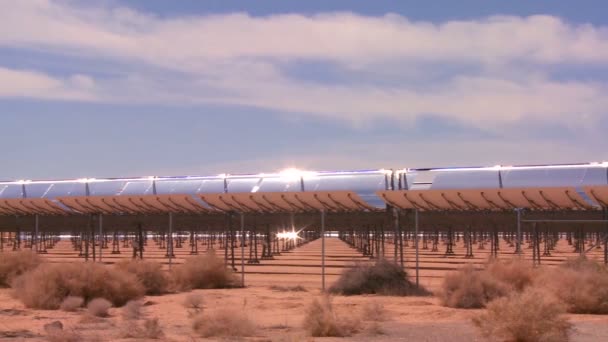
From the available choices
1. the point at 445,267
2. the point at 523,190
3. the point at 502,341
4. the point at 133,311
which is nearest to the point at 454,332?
the point at 502,341

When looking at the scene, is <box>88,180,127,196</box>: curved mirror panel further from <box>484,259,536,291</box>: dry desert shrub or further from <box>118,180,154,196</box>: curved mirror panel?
<box>484,259,536,291</box>: dry desert shrub

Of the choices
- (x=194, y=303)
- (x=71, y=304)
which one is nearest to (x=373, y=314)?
(x=194, y=303)

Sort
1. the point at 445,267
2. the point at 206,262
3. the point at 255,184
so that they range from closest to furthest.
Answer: the point at 206,262, the point at 445,267, the point at 255,184

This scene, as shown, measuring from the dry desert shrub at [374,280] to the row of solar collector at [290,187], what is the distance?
230cm

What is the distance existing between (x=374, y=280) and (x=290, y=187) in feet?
83.2

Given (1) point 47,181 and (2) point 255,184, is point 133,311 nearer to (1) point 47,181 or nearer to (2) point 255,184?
(2) point 255,184

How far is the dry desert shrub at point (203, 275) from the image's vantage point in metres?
26.5

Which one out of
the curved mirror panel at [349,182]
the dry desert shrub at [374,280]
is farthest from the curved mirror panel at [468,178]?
the dry desert shrub at [374,280]

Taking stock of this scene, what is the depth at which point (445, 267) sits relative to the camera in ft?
125

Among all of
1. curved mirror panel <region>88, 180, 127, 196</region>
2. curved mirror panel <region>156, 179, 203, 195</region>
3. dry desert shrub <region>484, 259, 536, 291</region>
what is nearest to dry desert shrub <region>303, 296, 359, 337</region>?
dry desert shrub <region>484, 259, 536, 291</region>

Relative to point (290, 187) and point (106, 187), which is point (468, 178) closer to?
point (290, 187)

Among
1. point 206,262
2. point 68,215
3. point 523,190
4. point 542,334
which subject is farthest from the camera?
point 68,215

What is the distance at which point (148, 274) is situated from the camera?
2464 cm

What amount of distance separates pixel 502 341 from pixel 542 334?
681 mm
